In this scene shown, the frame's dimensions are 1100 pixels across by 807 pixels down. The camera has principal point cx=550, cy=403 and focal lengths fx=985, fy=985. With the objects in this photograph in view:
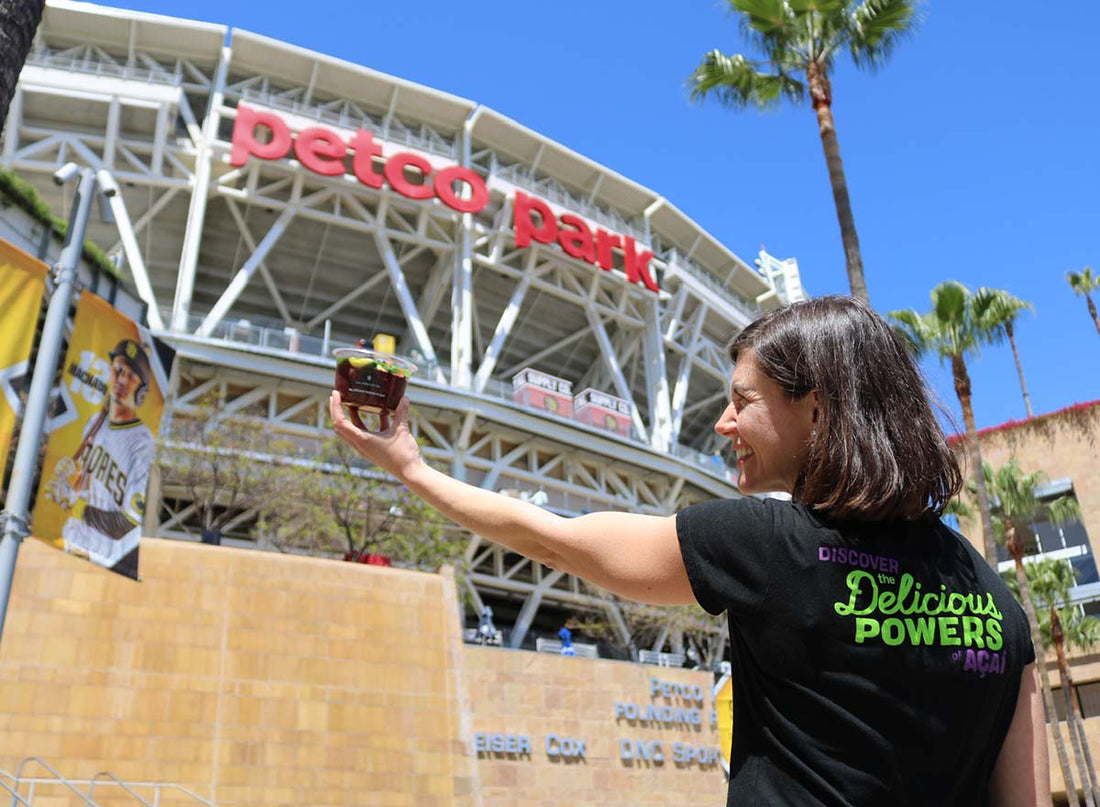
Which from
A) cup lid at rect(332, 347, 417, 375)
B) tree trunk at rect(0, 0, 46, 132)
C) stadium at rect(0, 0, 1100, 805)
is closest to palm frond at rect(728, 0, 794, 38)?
stadium at rect(0, 0, 1100, 805)

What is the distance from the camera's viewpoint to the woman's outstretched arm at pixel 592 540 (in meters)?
1.76

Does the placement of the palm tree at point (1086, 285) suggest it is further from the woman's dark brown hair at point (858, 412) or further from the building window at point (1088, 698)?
the woman's dark brown hair at point (858, 412)

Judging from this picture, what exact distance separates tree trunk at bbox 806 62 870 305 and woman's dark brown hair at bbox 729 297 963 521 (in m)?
14.4

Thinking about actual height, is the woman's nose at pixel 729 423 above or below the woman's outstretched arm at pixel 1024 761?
above

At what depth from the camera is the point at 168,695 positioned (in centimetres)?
1767

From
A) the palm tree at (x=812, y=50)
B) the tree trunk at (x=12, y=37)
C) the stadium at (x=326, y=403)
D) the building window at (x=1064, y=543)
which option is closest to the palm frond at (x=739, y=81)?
the palm tree at (x=812, y=50)

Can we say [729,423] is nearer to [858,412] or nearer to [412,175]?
[858,412]

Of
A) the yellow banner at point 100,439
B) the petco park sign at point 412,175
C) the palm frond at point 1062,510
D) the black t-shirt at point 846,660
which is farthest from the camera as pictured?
Answer: the palm frond at point 1062,510

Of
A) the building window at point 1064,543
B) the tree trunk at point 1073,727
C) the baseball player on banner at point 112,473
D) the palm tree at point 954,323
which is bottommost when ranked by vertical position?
the tree trunk at point 1073,727

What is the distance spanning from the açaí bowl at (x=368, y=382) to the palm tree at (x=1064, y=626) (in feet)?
125

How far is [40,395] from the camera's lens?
10.4 m

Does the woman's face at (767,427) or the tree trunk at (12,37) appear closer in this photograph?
the woman's face at (767,427)

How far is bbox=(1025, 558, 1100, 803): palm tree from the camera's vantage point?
35562 millimetres

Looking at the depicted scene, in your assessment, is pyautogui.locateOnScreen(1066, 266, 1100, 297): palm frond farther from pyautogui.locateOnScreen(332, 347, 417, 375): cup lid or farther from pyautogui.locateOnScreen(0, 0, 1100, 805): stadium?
pyautogui.locateOnScreen(332, 347, 417, 375): cup lid
